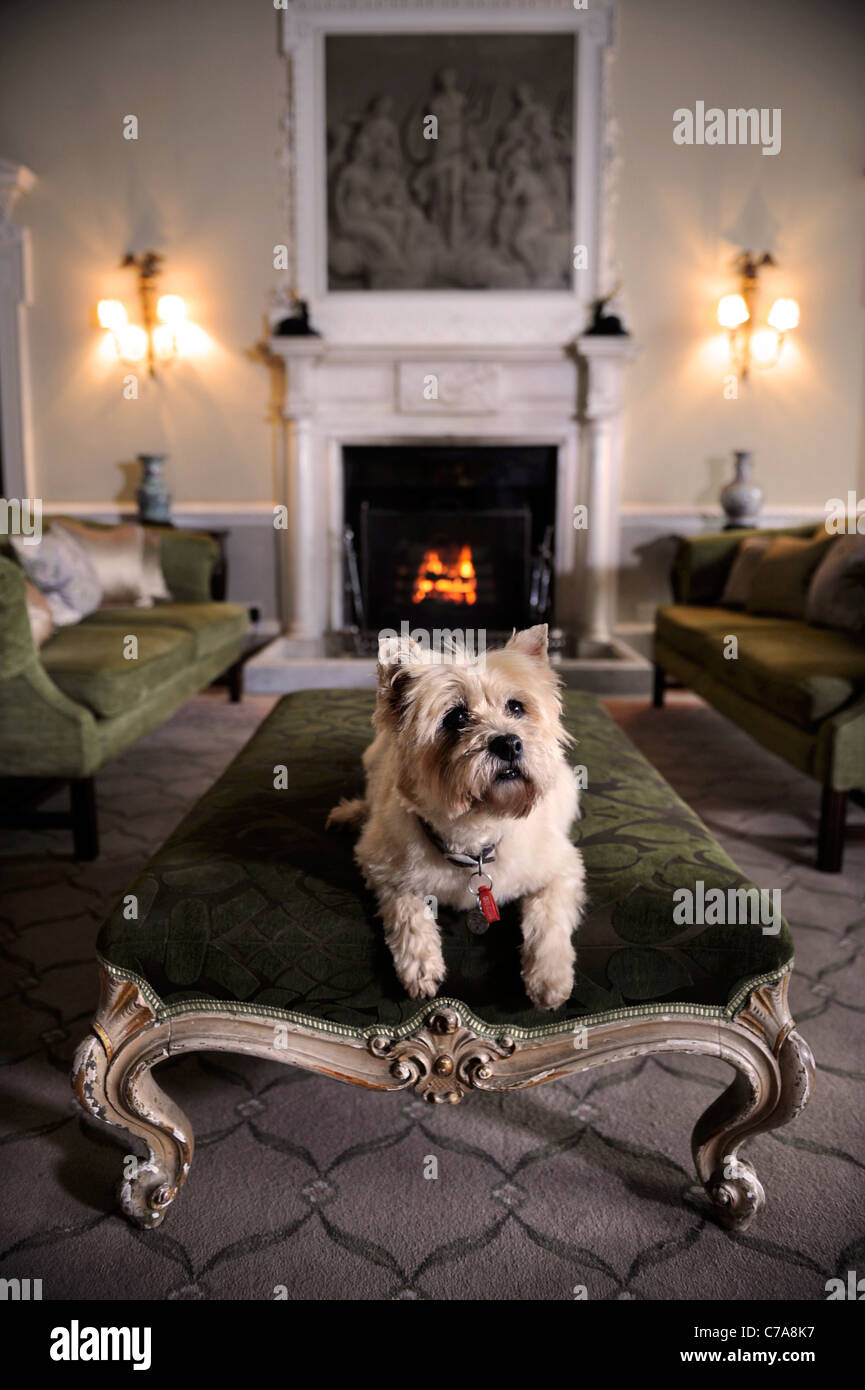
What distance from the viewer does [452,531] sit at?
598 cm

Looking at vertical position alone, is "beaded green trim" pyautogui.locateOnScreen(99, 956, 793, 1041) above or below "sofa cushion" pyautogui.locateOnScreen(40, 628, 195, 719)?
below

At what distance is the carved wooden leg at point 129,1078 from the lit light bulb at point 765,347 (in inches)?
229

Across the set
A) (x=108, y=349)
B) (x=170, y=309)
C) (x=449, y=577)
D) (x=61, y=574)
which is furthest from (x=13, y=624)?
(x=108, y=349)

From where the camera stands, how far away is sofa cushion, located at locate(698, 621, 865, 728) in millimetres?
2885

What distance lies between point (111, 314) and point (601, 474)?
3.39 m

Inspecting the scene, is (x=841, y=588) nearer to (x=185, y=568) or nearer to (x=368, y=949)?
(x=368, y=949)

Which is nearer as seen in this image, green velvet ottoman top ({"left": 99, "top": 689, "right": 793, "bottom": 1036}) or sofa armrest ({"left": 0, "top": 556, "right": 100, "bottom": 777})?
green velvet ottoman top ({"left": 99, "top": 689, "right": 793, "bottom": 1036})

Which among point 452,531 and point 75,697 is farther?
point 452,531

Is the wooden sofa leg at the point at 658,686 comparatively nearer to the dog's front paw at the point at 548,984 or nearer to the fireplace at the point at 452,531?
the fireplace at the point at 452,531

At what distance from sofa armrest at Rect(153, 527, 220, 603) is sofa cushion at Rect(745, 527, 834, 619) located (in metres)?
3.06

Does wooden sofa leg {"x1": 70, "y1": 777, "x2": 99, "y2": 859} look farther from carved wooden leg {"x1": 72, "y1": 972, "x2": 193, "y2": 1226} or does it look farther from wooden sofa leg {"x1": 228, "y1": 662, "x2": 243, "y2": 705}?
wooden sofa leg {"x1": 228, "y1": 662, "x2": 243, "y2": 705}

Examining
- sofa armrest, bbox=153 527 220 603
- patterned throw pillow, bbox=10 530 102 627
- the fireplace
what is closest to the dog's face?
patterned throw pillow, bbox=10 530 102 627

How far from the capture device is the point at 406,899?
4.59ft

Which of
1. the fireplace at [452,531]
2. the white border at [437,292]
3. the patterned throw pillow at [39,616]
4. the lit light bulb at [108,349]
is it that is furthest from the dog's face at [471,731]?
the lit light bulb at [108,349]
